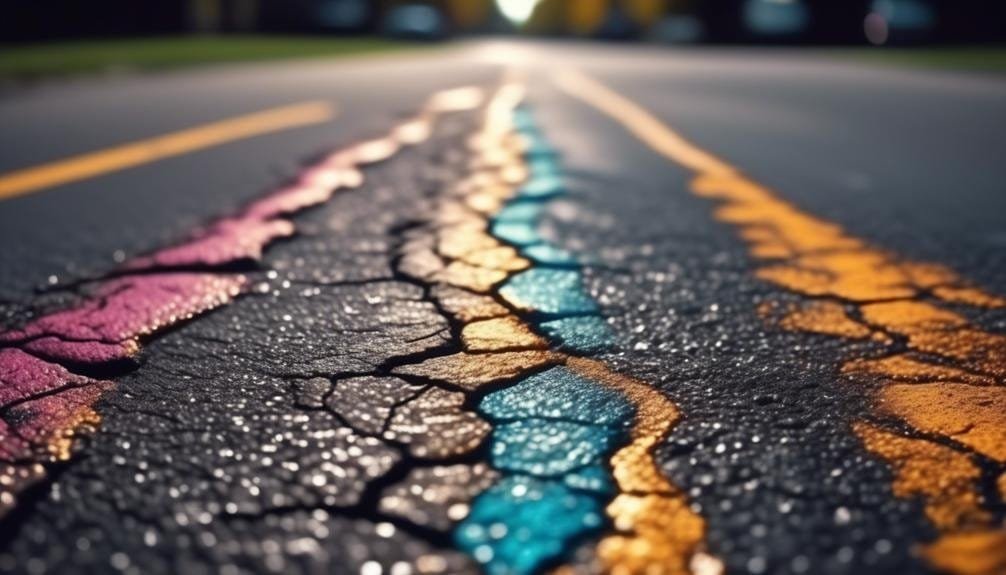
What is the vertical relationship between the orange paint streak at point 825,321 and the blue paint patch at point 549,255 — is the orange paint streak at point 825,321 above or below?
above

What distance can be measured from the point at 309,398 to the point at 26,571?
1.78 feet

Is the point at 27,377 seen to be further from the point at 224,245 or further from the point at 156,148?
the point at 156,148

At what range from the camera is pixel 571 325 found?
6.19ft

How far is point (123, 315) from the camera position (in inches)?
76.3

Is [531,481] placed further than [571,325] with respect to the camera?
No

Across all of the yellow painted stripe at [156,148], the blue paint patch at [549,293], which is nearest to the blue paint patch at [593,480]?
the blue paint patch at [549,293]

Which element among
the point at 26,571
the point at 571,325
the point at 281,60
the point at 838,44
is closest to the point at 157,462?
the point at 26,571

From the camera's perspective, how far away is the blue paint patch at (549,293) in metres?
2.00

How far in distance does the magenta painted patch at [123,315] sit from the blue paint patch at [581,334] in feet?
Result: 2.56

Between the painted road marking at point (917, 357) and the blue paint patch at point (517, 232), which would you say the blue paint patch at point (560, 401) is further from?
the blue paint patch at point (517, 232)

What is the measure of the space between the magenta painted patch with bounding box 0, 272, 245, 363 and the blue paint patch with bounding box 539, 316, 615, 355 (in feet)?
2.56

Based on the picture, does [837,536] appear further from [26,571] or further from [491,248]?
[491,248]

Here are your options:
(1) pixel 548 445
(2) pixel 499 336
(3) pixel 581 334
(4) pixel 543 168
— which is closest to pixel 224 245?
(2) pixel 499 336

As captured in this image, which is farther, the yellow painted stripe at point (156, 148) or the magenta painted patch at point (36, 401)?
the yellow painted stripe at point (156, 148)
